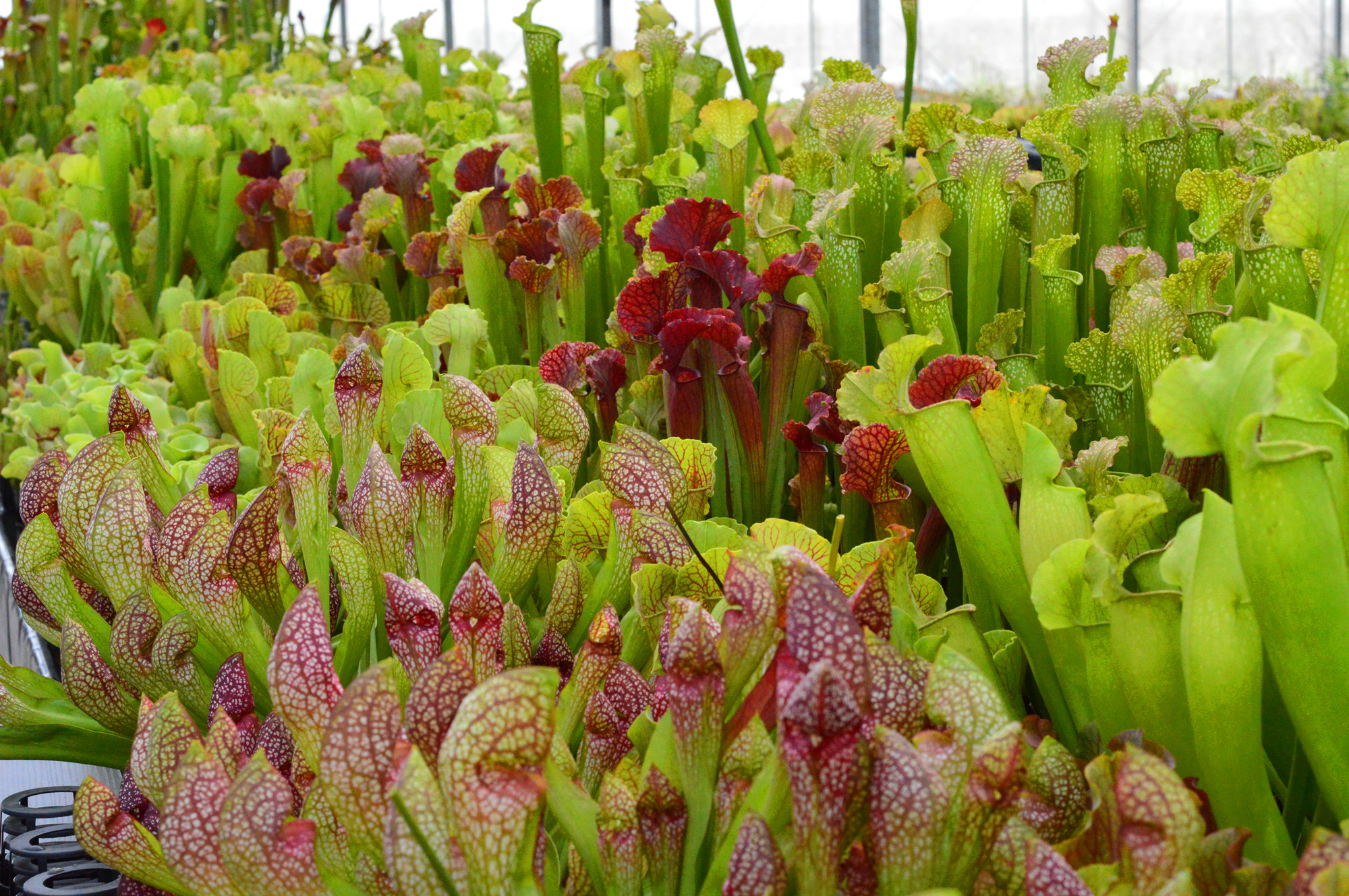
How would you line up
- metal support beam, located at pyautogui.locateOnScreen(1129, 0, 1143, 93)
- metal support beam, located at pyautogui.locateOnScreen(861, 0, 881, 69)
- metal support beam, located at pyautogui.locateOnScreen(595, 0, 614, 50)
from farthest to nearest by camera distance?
metal support beam, located at pyautogui.locateOnScreen(1129, 0, 1143, 93)
metal support beam, located at pyautogui.locateOnScreen(595, 0, 614, 50)
metal support beam, located at pyautogui.locateOnScreen(861, 0, 881, 69)

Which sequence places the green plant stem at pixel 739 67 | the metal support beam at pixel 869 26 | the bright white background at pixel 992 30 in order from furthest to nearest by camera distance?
the bright white background at pixel 992 30 → the metal support beam at pixel 869 26 → the green plant stem at pixel 739 67

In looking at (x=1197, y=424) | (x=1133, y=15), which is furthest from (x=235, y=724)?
(x=1133, y=15)

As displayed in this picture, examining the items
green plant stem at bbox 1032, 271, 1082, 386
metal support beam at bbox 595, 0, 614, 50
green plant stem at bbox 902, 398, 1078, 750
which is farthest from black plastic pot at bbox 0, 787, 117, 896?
metal support beam at bbox 595, 0, 614, 50

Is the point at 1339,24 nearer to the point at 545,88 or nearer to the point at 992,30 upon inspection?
the point at 992,30

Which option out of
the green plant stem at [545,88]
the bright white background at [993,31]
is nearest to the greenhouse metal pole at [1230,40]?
the bright white background at [993,31]

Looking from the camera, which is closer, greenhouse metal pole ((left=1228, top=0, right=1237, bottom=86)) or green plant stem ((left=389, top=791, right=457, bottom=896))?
green plant stem ((left=389, top=791, right=457, bottom=896))

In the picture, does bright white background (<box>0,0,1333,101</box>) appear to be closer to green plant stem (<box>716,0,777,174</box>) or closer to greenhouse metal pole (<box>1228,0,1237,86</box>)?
greenhouse metal pole (<box>1228,0,1237,86</box>)

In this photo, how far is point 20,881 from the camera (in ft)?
1.97

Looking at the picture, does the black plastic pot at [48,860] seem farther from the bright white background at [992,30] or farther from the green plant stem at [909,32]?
the bright white background at [992,30]

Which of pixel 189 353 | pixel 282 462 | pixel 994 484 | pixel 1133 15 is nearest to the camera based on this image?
pixel 994 484

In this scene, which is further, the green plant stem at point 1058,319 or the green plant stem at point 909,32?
the green plant stem at point 909,32

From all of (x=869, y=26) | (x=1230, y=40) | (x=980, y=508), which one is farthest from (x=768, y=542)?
(x=1230, y=40)

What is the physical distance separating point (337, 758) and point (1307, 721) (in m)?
0.34

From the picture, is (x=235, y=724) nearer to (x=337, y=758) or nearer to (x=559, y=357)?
(x=337, y=758)
